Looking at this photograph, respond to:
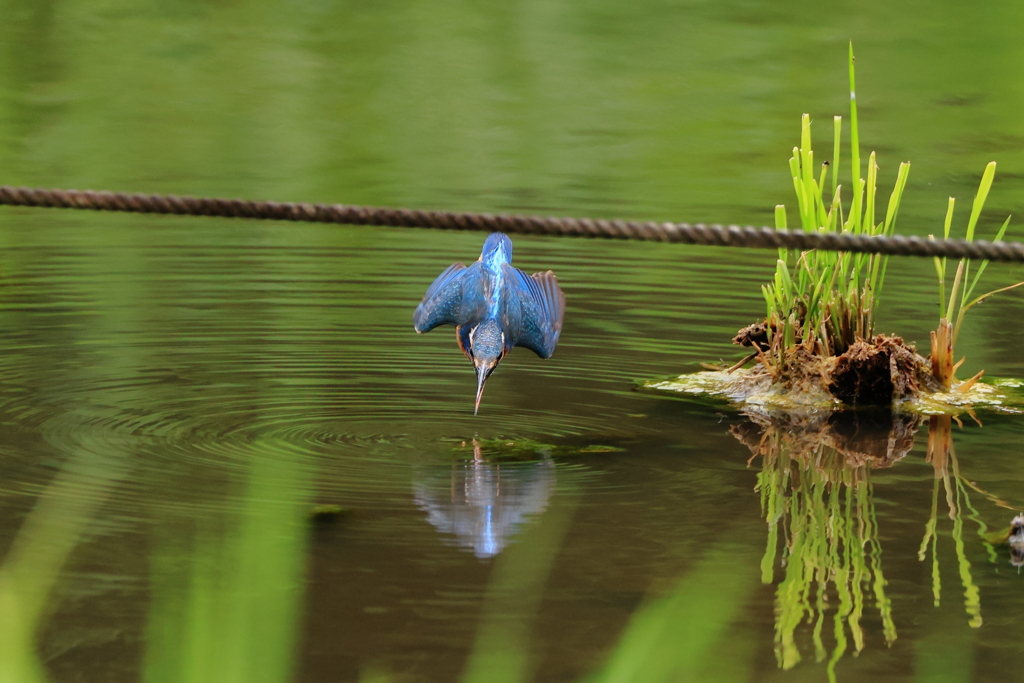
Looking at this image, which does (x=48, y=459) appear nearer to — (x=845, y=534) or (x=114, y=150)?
(x=845, y=534)

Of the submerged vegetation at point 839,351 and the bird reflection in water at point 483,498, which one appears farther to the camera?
the submerged vegetation at point 839,351

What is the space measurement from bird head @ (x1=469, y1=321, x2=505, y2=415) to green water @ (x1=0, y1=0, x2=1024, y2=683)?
27cm

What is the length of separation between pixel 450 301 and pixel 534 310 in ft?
1.13

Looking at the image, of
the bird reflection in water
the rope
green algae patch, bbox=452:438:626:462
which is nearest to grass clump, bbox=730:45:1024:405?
green algae patch, bbox=452:438:626:462

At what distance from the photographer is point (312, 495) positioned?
177 inches

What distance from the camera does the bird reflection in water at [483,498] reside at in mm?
4277

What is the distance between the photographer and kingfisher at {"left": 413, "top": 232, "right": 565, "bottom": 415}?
534 cm

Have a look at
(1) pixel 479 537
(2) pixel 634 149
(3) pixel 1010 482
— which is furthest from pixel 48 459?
(2) pixel 634 149

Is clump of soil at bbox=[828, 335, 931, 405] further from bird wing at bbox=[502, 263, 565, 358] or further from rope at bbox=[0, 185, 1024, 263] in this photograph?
rope at bbox=[0, 185, 1024, 263]

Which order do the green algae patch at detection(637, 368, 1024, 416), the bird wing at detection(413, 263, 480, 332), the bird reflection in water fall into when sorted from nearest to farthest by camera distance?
the bird reflection in water → the bird wing at detection(413, 263, 480, 332) → the green algae patch at detection(637, 368, 1024, 416)

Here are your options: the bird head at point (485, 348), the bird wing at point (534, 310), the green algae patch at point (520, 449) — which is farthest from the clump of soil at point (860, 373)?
the bird head at point (485, 348)

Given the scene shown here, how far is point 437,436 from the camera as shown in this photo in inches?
209

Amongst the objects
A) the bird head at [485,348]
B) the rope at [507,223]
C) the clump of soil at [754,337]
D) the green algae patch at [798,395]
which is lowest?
the green algae patch at [798,395]

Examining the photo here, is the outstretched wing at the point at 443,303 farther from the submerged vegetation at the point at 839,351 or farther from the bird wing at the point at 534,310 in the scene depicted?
the submerged vegetation at the point at 839,351
